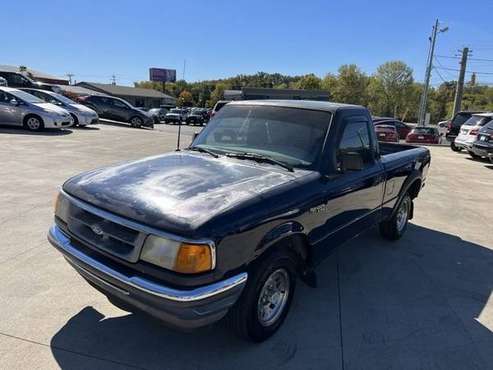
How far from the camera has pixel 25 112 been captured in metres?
14.2

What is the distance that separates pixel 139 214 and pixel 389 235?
13.5ft

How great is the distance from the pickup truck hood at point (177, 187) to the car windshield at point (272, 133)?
0.93 ft

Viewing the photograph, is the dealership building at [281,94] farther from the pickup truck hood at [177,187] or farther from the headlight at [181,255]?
the headlight at [181,255]

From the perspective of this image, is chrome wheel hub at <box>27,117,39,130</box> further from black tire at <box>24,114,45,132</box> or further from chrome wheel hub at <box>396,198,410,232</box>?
chrome wheel hub at <box>396,198,410,232</box>

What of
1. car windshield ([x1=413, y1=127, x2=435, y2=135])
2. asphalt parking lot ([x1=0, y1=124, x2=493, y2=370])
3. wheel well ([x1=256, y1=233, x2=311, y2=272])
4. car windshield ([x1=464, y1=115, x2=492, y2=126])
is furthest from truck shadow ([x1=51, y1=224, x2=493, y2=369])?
car windshield ([x1=413, y1=127, x2=435, y2=135])

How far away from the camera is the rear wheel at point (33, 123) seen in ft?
47.2

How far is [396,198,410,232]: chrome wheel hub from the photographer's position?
18.2ft

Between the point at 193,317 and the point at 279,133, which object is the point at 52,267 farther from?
the point at 279,133

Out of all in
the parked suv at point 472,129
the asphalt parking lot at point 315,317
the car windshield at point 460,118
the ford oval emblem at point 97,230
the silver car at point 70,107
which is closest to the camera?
the ford oval emblem at point 97,230

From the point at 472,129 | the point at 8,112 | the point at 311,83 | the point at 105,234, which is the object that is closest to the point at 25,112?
the point at 8,112

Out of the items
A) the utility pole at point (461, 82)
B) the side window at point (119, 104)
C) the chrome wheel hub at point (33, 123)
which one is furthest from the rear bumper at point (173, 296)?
the utility pole at point (461, 82)

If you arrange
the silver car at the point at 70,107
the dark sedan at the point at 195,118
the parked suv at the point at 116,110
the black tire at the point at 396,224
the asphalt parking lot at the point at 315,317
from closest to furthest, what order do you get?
1. the asphalt parking lot at the point at 315,317
2. the black tire at the point at 396,224
3. the silver car at the point at 70,107
4. the parked suv at the point at 116,110
5. the dark sedan at the point at 195,118

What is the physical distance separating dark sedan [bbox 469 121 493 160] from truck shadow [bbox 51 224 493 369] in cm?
1094

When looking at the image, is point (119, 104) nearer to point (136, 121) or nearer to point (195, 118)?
point (136, 121)
